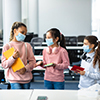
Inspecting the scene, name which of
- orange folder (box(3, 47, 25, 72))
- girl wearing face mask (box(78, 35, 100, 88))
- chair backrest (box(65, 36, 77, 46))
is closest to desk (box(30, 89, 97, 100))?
orange folder (box(3, 47, 25, 72))

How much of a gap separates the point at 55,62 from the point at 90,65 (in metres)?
0.48

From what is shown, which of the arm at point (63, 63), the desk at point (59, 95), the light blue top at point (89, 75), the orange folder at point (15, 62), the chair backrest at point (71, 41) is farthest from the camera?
the chair backrest at point (71, 41)

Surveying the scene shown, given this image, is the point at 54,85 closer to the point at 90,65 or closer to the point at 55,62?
the point at 55,62

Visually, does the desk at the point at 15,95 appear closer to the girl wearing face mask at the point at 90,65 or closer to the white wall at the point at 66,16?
the girl wearing face mask at the point at 90,65

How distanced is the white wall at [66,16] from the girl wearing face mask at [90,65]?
37.7 feet

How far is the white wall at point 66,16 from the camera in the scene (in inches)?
564

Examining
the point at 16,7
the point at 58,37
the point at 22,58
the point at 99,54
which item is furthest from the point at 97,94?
the point at 16,7

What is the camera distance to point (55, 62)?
117 inches

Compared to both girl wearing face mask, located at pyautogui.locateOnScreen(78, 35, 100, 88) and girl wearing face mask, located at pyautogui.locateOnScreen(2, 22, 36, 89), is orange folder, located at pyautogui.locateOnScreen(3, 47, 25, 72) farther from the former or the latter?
girl wearing face mask, located at pyautogui.locateOnScreen(78, 35, 100, 88)

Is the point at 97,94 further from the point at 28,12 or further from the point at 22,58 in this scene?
the point at 28,12

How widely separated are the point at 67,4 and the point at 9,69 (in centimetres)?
1217

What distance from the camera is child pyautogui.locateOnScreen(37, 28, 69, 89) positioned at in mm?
2916

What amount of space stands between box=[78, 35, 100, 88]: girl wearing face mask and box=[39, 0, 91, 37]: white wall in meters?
11.5

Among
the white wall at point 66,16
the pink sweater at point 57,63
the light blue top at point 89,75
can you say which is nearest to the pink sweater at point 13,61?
the pink sweater at point 57,63
